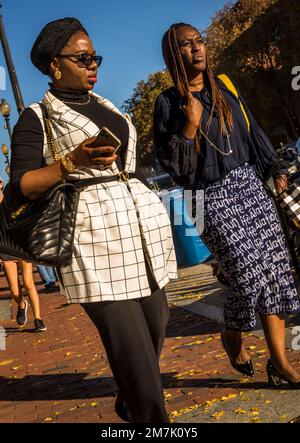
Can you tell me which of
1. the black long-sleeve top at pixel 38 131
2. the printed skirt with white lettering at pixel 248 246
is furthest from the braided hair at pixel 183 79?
the black long-sleeve top at pixel 38 131

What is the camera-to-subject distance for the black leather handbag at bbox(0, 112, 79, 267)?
2500 millimetres

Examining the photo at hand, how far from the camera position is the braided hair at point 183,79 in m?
3.50

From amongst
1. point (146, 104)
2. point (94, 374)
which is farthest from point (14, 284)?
point (146, 104)

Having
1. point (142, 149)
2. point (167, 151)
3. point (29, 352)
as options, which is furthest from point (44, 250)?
point (142, 149)

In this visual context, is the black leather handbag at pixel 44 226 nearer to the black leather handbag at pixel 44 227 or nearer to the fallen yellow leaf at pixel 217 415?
the black leather handbag at pixel 44 227

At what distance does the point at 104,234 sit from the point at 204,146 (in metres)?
1.07

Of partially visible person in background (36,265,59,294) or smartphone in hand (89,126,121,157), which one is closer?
smartphone in hand (89,126,121,157)

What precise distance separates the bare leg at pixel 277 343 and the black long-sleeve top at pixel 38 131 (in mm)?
1112

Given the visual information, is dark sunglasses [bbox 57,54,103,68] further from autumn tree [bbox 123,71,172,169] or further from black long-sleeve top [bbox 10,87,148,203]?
autumn tree [bbox 123,71,172,169]

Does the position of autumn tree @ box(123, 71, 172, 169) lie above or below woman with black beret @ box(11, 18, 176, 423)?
above

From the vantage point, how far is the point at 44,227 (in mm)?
2504

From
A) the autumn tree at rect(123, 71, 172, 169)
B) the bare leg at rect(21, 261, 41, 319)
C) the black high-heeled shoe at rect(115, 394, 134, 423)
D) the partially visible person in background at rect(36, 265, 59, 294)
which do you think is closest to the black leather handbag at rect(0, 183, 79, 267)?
the black high-heeled shoe at rect(115, 394, 134, 423)

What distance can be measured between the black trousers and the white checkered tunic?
2.8 inches
